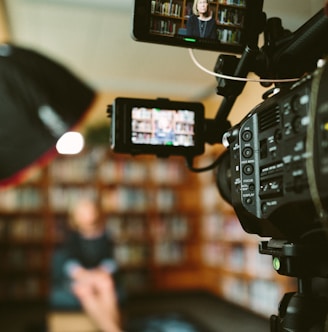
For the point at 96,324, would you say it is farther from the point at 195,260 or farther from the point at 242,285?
the point at 195,260

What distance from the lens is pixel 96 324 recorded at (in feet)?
9.93

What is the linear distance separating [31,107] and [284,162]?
0.90 m

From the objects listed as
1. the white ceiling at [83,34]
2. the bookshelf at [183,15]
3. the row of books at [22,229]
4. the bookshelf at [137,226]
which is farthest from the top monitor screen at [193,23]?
the row of books at [22,229]

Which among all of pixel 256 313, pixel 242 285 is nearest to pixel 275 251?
pixel 256 313

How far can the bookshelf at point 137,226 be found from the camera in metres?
4.28

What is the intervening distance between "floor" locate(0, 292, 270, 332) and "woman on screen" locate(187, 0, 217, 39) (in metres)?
2.77

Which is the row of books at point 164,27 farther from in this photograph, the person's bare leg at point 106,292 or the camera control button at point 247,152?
the person's bare leg at point 106,292

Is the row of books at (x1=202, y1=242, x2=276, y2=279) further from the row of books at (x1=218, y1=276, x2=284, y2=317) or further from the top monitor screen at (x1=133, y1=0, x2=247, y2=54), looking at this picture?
the top monitor screen at (x1=133, y1=0, x2=247, y2=54)

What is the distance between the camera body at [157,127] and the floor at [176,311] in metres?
2.59

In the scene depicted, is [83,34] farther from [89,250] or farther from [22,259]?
[22,259]

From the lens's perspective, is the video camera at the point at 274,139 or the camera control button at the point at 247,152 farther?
the camera control button at the point at 247,152

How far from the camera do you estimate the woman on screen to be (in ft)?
2.31

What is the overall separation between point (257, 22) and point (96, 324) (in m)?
2.77

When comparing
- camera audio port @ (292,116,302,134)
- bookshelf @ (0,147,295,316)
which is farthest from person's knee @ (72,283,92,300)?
camera audio port @ (292,116,302,134)
